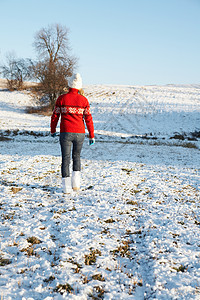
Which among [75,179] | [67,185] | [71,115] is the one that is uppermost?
[71,115]

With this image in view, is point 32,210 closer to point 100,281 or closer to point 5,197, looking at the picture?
point 5,197

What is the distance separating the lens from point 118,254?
3.14 m

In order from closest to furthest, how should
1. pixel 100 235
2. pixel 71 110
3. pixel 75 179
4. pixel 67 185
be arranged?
1. pixel 100 235
2. pixel 71 110
3. pixel 67 185
4. pixel 75 179

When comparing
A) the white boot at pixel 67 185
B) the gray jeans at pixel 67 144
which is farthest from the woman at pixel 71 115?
the white boot at pixel 67 185

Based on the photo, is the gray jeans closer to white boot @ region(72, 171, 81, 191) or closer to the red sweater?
the red sweater

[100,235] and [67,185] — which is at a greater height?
[67,185]

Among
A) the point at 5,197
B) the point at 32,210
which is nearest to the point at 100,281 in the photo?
the point at 32,210

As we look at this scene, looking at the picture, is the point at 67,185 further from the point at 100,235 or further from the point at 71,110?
the point at 100,235

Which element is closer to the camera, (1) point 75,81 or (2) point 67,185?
(1) point 75,81

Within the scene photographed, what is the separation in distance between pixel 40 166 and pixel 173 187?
5328 millimetres

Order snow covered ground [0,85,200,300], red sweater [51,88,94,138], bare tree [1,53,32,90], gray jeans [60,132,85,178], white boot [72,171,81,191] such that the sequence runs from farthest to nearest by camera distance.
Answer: bare tree [1,53,32,90], white boot [72,171,81,191], gray jeans [60,132,85,178], red sweater [51,88,94,138], snow covered ground [0,85,200,300]

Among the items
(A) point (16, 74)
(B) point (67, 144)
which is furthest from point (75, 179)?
(A) point (16, 74)

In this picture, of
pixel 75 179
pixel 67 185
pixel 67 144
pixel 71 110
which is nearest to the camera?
pixel 71 110

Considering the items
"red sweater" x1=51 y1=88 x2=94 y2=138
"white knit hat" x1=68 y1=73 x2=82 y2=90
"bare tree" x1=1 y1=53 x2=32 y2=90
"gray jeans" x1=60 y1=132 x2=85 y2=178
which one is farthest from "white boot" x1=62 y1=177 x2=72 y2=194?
"bare tree" x1=1 y1=53 x2=32 y2=90
